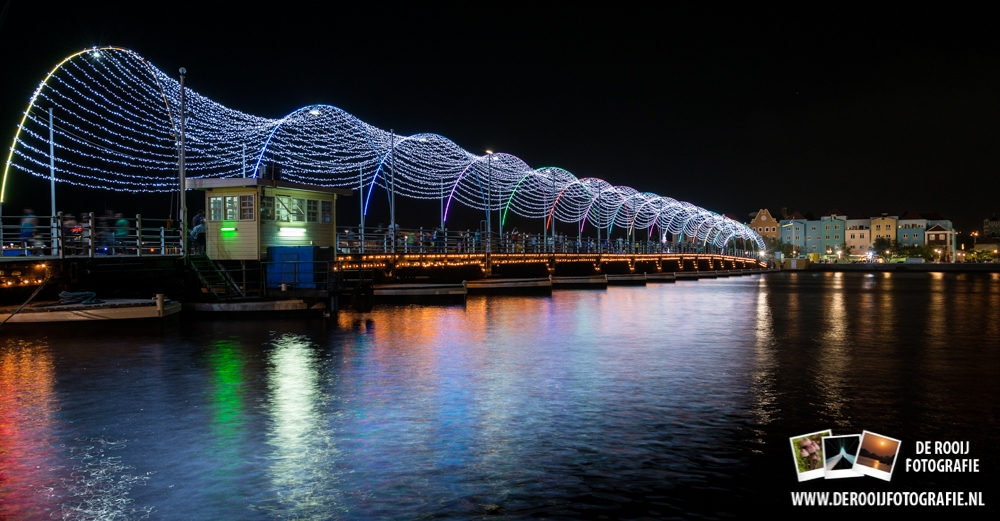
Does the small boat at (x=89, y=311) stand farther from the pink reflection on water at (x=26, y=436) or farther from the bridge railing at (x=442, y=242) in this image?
the bridge railing at (x=442, y=242)

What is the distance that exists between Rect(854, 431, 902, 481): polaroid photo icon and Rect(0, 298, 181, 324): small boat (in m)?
21.1

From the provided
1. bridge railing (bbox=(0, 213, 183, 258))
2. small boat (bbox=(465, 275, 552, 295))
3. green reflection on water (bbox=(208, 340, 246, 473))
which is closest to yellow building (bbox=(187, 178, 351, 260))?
bridge railing (bbox=(0, 213, 183, 258))

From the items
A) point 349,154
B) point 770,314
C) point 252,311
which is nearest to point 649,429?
point 252,311

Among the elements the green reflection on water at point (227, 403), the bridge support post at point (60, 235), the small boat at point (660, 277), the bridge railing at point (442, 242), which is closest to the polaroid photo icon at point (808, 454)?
the green reflection on water at point (227, 403)

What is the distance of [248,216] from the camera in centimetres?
3058

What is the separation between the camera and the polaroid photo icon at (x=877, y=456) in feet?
31.0

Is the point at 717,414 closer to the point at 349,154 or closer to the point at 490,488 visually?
the point at 490,488

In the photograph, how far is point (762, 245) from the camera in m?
193

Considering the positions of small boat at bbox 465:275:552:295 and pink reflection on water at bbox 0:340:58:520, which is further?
small boat at bbox 465:275:552:295

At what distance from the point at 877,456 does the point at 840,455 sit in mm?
457

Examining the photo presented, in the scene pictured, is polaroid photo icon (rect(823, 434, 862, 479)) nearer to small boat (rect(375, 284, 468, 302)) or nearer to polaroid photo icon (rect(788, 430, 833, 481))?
polaroid photo icon (rect(788, 430, 833, 481))

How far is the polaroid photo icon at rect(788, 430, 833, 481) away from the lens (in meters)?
9.27

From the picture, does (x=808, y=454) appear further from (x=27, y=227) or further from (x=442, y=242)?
(x=442, y=242)

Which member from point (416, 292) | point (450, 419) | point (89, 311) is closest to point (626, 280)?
point (416, 292)
